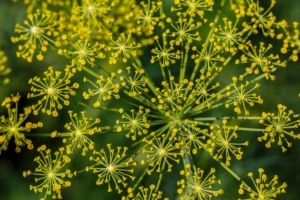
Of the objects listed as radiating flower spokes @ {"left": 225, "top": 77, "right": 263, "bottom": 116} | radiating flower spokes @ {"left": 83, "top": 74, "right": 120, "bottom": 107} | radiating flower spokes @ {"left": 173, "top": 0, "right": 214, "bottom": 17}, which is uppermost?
radiating flower spokes @ {"left": 173, "top": 0, "right": 214, "bottom": 17}

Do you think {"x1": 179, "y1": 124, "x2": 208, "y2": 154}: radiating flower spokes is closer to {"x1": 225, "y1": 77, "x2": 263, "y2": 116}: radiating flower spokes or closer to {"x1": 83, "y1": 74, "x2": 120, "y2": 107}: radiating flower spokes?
{"x1": 225, "y1": 77, "x2": 263, "y2": 116}: radiating flower spokes

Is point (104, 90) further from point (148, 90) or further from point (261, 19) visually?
point (261, 19)

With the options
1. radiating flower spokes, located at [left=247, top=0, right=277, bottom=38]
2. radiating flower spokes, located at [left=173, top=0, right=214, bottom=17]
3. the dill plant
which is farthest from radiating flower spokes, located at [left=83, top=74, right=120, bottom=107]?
radiating flower spokes, located at [left=247, top=0, right=277, bottom=38]

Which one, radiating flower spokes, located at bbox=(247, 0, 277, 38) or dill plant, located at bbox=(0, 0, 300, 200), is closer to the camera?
dill plant, located at bbox=(0, 0, 300, 200)

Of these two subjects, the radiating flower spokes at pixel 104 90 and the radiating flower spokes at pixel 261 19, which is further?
the radiating flower spokes at pixel 261 19

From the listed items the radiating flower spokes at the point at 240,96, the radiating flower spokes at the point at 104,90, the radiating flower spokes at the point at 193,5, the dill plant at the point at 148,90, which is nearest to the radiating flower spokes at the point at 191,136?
the dill plant at the point at 148,90

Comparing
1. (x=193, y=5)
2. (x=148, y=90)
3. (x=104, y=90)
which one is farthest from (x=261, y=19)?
(x=104, y=90)

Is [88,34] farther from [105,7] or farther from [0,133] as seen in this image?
[0,133]

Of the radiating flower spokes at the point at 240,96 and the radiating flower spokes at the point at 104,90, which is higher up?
the radiating flower spokes at the point at 240,96

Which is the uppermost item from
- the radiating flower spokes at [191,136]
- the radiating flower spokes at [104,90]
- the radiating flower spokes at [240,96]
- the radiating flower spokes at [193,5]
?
the radiating flower spokes at [193,5]

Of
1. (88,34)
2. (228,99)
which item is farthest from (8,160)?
(228,99)

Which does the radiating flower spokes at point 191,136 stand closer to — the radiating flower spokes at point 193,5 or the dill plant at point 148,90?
the dill plant at point 148,90
